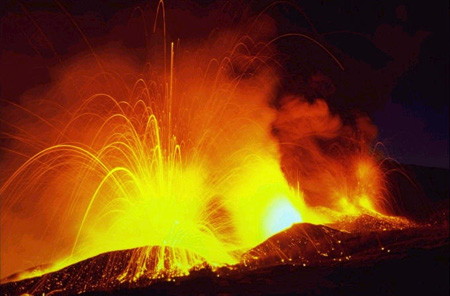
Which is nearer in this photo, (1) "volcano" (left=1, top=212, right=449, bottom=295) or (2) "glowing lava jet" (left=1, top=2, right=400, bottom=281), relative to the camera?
(1) "volcano" (left=1, top=212, right=449, bottom=295)

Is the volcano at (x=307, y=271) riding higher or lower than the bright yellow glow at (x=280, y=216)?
lower

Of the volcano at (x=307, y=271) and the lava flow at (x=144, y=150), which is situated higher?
the lava flow at (x=144, y=150)

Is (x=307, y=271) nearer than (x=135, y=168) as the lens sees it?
Yes

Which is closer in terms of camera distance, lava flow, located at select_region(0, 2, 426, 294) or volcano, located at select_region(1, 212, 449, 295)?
volcano, located at select_region(1, 212, 449, 295)

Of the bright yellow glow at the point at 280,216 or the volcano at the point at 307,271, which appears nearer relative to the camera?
the volcano at the point at 307,271

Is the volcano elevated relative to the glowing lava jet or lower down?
lower down

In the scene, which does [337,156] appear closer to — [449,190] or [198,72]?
[198,72]

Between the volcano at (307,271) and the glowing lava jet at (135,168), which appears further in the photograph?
the glowing lava jet at (135,168)

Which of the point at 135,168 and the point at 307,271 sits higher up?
the point at 135,168

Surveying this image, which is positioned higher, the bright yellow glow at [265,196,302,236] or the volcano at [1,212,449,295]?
the bright yellow glow at [265,196,302,236]

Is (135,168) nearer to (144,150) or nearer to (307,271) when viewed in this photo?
(144,150)

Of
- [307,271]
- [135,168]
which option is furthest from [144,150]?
[307,271]

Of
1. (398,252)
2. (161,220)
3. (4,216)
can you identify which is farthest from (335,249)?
(4,216)

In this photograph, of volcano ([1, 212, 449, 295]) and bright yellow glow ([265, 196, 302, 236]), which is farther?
bright yellow glow ([265, 196, 302, 236])
